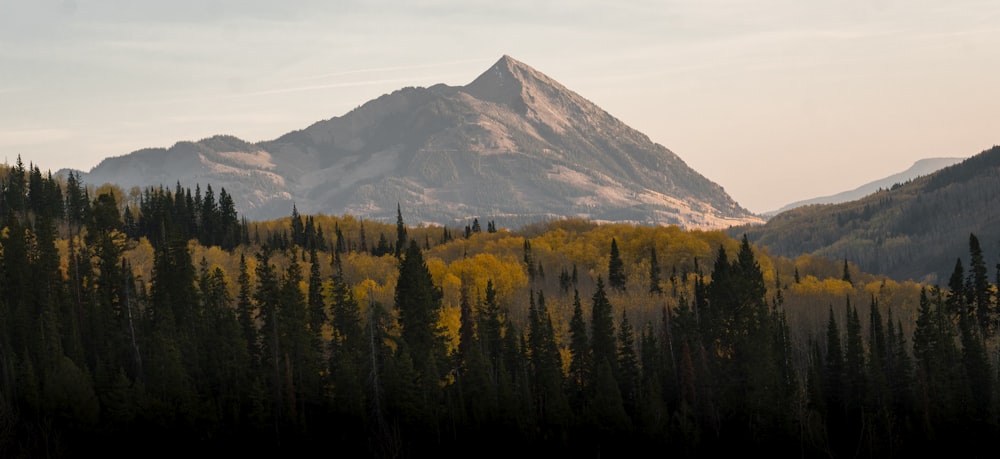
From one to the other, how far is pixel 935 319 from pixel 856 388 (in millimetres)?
20292

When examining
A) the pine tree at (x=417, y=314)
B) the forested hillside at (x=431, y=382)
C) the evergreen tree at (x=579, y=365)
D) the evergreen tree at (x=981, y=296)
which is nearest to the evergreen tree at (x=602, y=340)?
the forested hillside at (x=431, y=382)

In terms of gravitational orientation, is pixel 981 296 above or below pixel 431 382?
below

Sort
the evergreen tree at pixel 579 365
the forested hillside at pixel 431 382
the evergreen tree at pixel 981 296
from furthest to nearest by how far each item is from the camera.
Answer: the evergreen tree at pixel 981 296 < the evergreen tree at pixel 579 365 < the forested hillside at pixel 431 382

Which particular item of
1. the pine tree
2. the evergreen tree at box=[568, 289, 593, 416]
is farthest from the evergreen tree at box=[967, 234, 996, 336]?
the pine tree

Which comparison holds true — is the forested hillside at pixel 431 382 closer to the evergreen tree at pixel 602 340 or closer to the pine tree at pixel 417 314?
the pine tree at pixel 417 314

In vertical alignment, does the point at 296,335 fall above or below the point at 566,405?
above

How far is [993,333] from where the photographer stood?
179 m

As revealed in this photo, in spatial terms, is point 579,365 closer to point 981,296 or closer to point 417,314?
point 417,314

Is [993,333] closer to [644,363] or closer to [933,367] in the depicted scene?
[933,367]

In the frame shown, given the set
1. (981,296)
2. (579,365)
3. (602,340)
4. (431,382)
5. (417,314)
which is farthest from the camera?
(981,296)

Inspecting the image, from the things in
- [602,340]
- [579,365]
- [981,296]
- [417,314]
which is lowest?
[579,365]

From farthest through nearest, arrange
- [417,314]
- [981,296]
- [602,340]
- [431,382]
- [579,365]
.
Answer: [981,296] < [602,340] < [579,365] < [417,314] < [431,382]

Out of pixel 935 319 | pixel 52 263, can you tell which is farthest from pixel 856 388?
pixel 52 263

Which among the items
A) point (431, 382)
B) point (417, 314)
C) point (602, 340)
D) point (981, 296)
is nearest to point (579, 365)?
point (602, 340)
